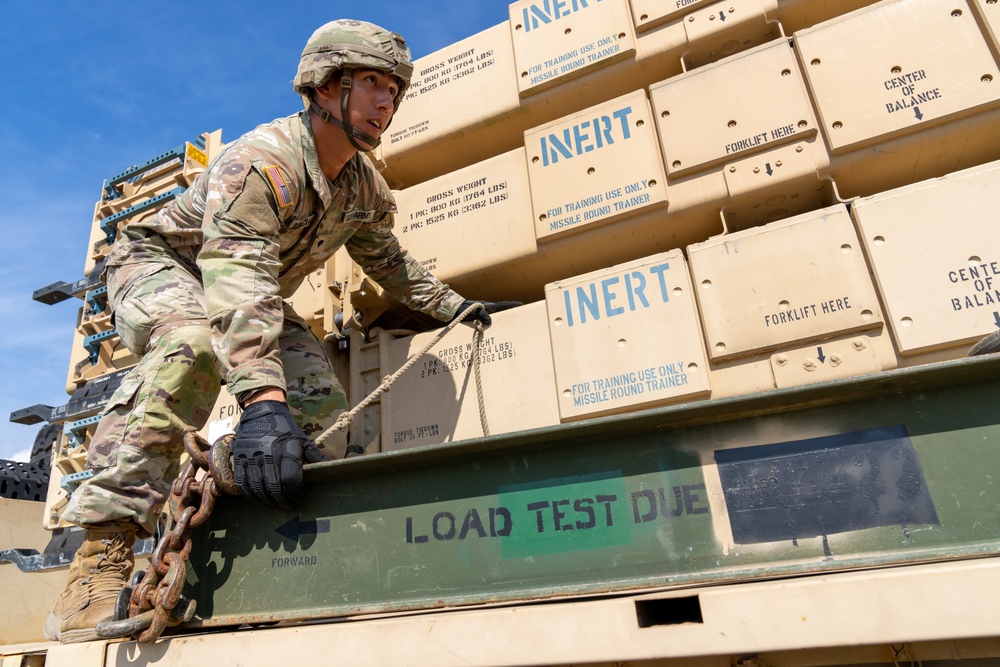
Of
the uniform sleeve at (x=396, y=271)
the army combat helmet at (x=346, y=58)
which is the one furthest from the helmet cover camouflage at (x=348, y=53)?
the uniform sleeve at (x=396, y=271)

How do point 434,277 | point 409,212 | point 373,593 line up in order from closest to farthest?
point 373,593
point 434,277
point 409,212

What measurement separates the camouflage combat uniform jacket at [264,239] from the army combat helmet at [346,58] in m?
0.13

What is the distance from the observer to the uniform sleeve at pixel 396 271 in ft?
7.82

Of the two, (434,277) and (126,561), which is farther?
(434,277)

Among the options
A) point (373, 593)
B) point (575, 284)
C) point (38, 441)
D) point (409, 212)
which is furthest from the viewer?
point (38, 441)

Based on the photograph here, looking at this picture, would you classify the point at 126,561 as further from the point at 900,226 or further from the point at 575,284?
the point at 900,226

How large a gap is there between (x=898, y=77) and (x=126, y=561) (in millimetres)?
2562

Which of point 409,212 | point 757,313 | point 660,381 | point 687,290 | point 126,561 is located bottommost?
point 126,561

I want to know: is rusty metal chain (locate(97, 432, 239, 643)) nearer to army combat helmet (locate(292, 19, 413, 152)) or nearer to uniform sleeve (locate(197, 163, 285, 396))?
uniform sleeve (locate(197, 163, 285, 396))

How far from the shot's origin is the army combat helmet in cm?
204

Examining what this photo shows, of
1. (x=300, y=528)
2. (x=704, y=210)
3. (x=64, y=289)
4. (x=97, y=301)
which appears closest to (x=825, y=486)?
(x=300, y=528)

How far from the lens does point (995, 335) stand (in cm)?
111

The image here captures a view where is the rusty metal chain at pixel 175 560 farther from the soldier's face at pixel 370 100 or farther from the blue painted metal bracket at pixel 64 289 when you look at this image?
the blue painted metal bracket at pixel 64 289

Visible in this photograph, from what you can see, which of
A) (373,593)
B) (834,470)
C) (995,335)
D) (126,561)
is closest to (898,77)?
(995,335)
